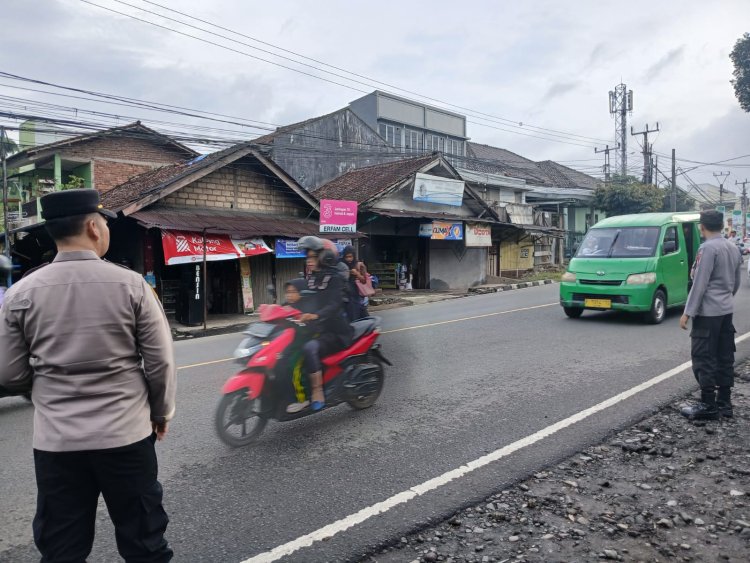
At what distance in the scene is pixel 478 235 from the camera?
25188mm

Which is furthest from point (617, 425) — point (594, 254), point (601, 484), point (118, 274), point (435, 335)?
point (594, 254)

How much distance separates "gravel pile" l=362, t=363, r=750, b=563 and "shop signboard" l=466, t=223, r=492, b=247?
66.6 ft

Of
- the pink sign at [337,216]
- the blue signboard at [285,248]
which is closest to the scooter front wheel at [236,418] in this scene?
the blue signboard at [285,248]

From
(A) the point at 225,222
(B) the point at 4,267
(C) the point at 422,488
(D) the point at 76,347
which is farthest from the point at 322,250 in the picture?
(A) the point at 225,222

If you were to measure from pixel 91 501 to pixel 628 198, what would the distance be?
36105mm

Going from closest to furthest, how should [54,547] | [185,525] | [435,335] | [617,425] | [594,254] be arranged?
[54,547] < [185,525] < [617,425] < [435,335] < [594,254]

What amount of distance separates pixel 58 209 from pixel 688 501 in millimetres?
3875

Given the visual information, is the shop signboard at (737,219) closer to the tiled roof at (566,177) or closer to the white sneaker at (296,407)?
the tiled roof at (566,177)

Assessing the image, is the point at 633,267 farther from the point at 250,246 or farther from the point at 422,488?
the point at 250,246

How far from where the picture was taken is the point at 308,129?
27422mm

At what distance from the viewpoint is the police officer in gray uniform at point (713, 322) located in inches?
201

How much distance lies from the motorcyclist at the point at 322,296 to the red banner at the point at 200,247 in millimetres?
10052

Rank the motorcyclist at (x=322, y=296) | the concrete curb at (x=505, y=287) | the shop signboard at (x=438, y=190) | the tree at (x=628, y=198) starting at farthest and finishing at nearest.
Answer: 1. the tree at (x=628, y=198)
2. the concrete curb at (x=505, y=287)
3. the shop signboard at (x=438, y=190)
4. the motorcyclist at (x=322, y=296)

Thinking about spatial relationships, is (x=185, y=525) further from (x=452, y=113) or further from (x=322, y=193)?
(x=452, y=113)
